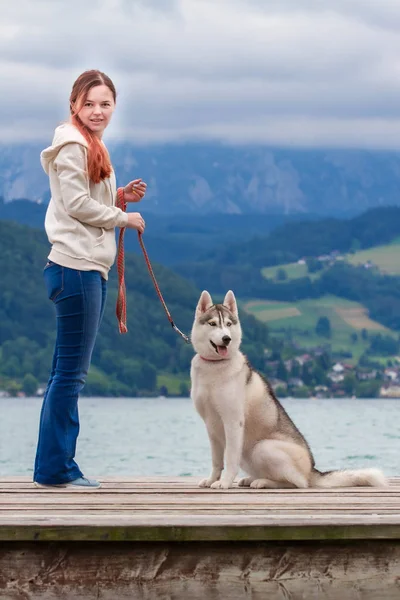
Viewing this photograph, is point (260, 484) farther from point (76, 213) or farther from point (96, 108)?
point (96, 108)

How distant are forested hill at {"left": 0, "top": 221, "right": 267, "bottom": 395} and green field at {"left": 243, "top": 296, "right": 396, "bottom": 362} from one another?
5.04 meters

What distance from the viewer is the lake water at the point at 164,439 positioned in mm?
37906

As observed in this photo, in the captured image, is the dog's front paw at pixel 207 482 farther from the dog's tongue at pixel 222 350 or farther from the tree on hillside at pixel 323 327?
the tree on hillside at pixel 323 327

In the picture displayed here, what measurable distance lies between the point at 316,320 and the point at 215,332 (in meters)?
121

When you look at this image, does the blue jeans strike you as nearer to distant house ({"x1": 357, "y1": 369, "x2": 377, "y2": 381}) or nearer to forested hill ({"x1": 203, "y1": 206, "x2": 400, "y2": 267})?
distant house ({"x1": 357, "y1": 369, "x2": 377, "y2": 381})

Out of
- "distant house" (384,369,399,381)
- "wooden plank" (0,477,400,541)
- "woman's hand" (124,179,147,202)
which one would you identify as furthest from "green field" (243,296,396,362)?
"wooden plank" (0,477,400,541)

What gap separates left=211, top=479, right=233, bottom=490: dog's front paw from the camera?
7.78 metres

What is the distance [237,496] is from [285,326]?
11750 centimetres

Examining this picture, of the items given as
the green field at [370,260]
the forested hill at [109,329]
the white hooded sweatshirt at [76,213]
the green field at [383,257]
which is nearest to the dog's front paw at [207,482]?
the white hooded sweatshirt at [76,213]

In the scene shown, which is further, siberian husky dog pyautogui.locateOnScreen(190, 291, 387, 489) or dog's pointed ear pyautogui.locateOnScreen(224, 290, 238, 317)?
dog's pointed ear pyautogui.locateOnScreen(224, 290, 238, 317)

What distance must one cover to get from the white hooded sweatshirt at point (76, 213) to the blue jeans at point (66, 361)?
89mm

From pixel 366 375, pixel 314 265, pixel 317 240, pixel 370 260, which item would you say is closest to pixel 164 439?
pixel 366 375

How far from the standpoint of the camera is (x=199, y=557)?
5.80 meters

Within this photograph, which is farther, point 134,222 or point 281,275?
point 281,275
